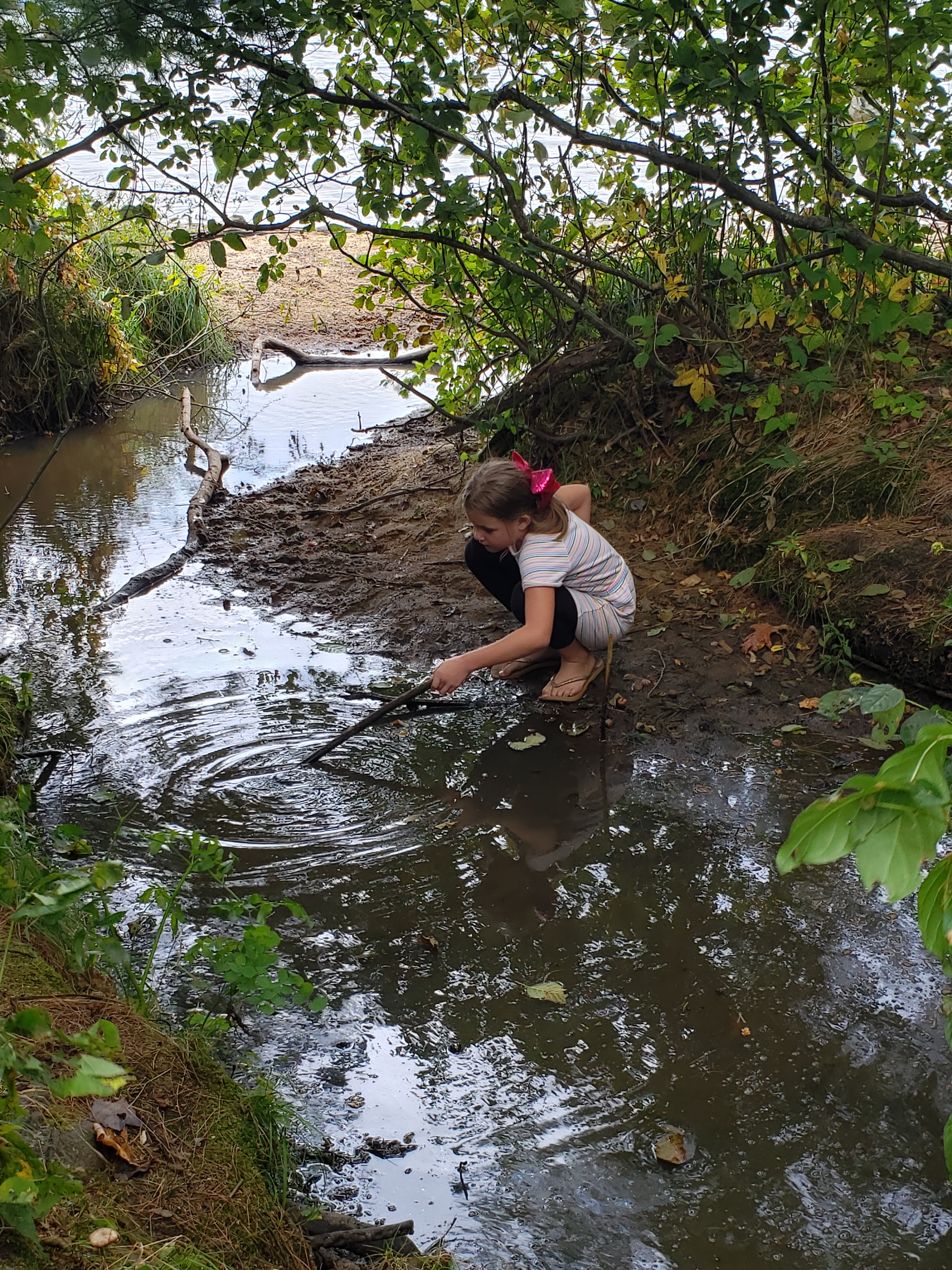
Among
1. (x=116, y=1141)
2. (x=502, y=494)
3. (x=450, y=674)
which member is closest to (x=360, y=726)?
(x=450, y=674)

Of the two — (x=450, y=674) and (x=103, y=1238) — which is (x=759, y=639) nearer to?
(x=450, y=674)

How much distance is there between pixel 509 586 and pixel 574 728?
2.90ft

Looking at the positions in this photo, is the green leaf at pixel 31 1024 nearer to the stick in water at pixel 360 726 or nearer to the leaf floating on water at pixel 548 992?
the leaf floating on water at pixel 548 992

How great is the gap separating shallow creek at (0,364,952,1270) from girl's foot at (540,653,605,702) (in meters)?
0.15

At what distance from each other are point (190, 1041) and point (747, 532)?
393cm

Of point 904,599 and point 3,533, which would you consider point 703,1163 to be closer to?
point 904,599

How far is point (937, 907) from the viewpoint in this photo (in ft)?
3.81

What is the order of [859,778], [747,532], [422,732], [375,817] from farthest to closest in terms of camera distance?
[747,532], [422,732], [375,817], [859,778]

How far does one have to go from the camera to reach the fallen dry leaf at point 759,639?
194 inches

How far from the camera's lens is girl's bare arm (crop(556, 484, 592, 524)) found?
512 cm

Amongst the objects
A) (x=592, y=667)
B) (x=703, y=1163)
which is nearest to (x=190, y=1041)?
(x=703, y=1163)

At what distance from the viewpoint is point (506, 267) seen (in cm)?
559

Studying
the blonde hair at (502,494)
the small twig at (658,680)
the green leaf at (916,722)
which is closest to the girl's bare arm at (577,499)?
the blonde hair at (502,494)

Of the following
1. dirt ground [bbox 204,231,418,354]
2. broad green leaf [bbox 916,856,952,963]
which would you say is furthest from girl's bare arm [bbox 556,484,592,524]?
dirt ground [bbox 204,231,418,354]
